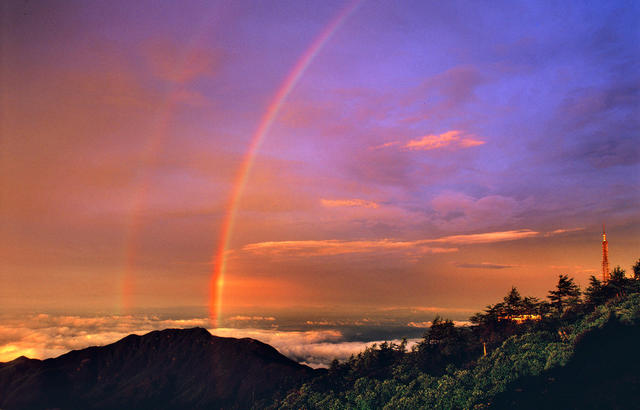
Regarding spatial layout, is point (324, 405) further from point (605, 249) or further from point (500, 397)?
point (605, 249)

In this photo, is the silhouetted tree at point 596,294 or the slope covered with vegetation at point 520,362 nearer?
the slope covered with vegetation at point 520,362

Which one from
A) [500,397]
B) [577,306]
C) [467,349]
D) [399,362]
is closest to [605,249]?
[577,306]

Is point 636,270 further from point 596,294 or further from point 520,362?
point 520,362

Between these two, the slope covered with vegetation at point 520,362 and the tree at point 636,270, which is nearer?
the slope covered with vegetation at point 520,362

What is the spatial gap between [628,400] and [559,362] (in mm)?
16585

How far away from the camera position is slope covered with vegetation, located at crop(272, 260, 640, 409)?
91.3m

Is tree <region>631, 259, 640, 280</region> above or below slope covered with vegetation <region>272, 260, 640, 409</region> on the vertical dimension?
above

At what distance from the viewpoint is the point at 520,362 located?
99.8 metres

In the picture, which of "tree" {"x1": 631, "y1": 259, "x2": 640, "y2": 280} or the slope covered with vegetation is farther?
"tree" {"x1": 631, "y1": 259, "x2": 640, "y2": 280}

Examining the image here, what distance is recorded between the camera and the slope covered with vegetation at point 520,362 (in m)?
91.3

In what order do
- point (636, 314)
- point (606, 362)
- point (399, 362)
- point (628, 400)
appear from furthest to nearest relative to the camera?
1. point (399, 362)
2. point (636, 314)
3. point (606, 362)
4. point (628, 400)

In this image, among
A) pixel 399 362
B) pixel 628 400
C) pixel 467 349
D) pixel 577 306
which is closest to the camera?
pixel 628 400

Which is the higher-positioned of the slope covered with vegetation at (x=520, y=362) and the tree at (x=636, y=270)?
the tree at (x=636, y=270)

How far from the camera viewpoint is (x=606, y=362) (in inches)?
3706
